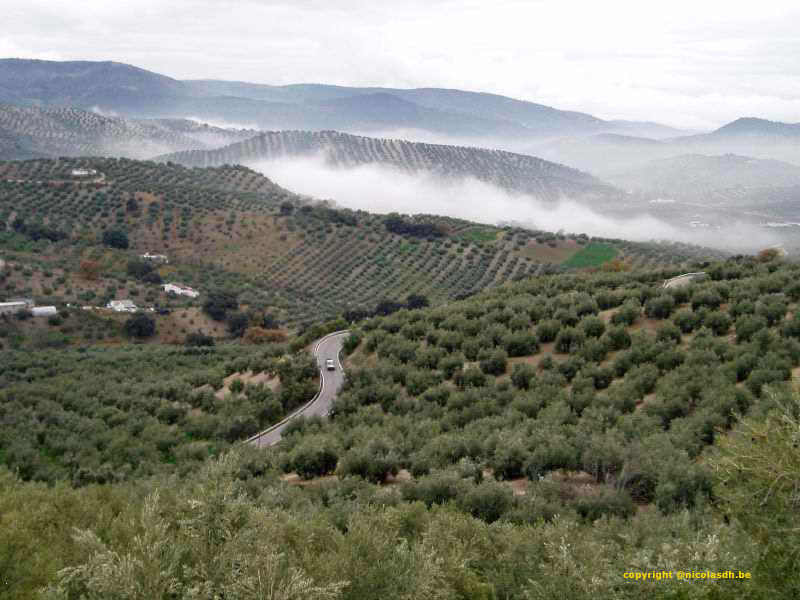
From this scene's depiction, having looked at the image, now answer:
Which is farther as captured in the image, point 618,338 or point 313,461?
point 618,338

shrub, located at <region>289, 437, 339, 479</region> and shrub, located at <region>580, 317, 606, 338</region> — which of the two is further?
shrub, located at <region>580, 317, 606, 338</region>

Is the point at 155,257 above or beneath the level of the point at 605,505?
beneath

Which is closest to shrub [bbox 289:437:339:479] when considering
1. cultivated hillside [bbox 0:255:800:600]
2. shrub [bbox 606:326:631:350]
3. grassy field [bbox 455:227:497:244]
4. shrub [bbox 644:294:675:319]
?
cultivated hillside [bbox 0:255:800:600]

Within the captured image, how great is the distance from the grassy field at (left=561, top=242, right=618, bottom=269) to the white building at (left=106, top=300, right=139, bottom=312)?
3615 cm

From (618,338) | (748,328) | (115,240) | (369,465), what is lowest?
(115,240)

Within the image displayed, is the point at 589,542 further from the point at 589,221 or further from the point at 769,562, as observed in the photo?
the point at 589,221

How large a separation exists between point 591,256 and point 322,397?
1748 inches

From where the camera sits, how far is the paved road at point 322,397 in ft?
68.7

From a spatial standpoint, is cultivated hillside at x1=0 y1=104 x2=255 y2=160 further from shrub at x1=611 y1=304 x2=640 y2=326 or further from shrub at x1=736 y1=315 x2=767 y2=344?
shrub at x1=736 y1=315 x2=767 y2=344

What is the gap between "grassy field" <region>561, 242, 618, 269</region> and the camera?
59.8 m

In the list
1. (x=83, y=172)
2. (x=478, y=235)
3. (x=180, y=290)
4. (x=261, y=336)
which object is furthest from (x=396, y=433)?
(x=83, y=172)

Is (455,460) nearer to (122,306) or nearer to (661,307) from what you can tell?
(661,307)

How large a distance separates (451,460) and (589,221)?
122m

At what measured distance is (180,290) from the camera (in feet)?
174
